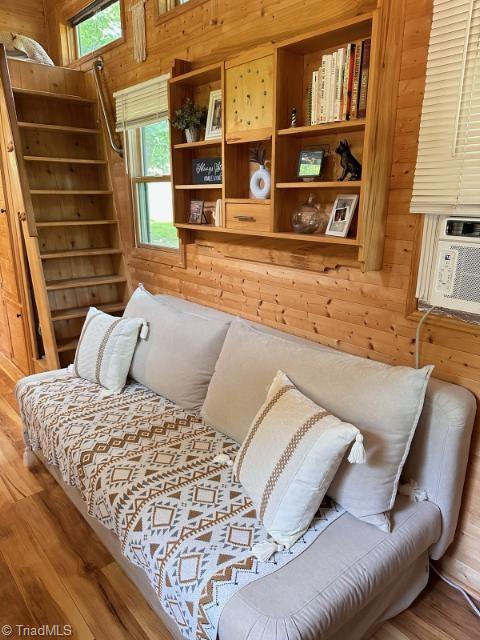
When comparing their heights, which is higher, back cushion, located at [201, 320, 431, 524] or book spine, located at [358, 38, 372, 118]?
book spine, located at [358, 38, 372, 118]

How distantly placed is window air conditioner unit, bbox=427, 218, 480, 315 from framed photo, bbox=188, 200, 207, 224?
1354 mm

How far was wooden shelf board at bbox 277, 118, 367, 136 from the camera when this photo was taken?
157 cm

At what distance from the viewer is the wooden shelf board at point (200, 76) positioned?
2.12 metres

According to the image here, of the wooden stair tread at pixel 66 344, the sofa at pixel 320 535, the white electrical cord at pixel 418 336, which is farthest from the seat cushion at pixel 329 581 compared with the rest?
the wooden stair tread at pixel 66 344

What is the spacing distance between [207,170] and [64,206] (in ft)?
4.83

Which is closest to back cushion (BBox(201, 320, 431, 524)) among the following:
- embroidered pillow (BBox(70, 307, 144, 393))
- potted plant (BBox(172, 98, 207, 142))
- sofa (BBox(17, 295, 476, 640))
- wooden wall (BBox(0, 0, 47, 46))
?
sofa (BBox(17, 295, 476, 640))

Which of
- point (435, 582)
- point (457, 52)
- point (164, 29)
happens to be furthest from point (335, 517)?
point (164, 29)

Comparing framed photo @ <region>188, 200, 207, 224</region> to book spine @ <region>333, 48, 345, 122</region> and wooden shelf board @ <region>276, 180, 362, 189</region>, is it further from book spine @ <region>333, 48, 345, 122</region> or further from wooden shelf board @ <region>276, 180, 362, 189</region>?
book spine @ <region>333, 48, 345, 122</region>

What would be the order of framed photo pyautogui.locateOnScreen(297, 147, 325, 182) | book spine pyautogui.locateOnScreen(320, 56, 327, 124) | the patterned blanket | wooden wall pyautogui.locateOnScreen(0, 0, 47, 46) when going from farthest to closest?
1. wooden wall pyautogui.locateOnScreen(0, 0, 47, 46)
2. framed photo pyautogui.locateOnScreen(297, 147, 325, 182)
3. book spine pyautogui.locateOnScreen(320, 56, 327, 124)
4. the patterned blanket

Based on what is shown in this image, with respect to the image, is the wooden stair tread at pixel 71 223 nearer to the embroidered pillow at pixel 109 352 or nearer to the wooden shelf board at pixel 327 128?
the embroidered pillow at pixel 109 352

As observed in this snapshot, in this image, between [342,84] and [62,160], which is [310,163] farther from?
[62,160]

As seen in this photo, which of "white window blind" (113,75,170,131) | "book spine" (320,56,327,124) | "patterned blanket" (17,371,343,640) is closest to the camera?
"patterned blanket" (17,371,343,640)

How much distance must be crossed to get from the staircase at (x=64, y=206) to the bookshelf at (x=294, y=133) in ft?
4.00

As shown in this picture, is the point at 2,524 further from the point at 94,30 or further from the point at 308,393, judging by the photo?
the point at 94,30
